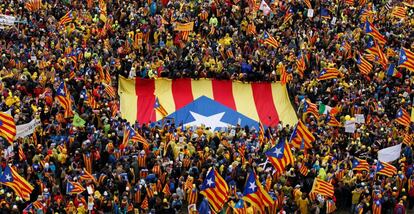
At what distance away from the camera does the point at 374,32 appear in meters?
46.0

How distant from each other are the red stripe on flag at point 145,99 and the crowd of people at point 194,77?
1.49ft

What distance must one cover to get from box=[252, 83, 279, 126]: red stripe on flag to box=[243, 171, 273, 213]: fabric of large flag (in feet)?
31.6

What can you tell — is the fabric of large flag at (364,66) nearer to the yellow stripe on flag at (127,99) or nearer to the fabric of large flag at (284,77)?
the fabric of large flag at (284,77)

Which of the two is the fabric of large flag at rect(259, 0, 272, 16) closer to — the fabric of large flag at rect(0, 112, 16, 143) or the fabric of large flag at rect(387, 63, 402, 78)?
the fabric of large flag at rect(387, 63, 402, 78)

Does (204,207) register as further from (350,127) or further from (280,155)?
(350,127)

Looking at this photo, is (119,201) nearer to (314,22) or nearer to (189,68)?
(189,68)

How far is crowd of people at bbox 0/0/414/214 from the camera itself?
34.5m

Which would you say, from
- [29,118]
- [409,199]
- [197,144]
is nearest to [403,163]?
[409,199]

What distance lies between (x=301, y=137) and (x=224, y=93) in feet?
25.5

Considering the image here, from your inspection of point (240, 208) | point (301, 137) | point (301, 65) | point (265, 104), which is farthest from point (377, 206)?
point (301, 65)

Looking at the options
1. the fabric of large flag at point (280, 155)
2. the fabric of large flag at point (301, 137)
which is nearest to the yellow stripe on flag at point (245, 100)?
the fabric of large flag at point (301, 137)

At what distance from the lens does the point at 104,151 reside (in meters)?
36.7

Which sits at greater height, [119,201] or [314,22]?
[314,22]

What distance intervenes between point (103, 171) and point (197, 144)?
4186 millimetres
